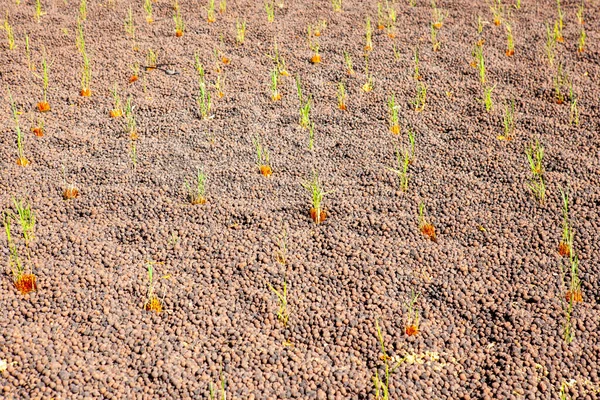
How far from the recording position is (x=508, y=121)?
358cm

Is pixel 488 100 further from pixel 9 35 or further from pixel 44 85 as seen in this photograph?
pixel 9 35

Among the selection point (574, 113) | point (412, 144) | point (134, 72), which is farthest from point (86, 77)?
point (574, 113)

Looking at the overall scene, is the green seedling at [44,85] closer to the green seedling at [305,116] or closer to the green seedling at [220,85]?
the green seedling at [220,85]

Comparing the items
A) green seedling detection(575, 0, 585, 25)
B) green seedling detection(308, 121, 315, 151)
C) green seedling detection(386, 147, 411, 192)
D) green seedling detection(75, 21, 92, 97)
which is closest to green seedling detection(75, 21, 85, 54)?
green seedling detection(75, 21, 92, 97)

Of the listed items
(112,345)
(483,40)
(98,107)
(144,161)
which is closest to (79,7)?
(98,107)

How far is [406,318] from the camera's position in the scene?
7.84 feet

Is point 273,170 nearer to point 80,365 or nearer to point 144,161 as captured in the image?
point 144,161

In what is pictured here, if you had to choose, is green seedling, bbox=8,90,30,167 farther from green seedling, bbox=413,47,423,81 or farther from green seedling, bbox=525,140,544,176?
green seedling, bbox=525,140,544,176

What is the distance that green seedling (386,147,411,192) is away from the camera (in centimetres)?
310

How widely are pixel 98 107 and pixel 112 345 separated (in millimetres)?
1985

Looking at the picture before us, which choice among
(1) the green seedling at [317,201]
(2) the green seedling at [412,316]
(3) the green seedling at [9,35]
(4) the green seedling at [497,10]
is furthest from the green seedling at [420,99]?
(3) the green seedling at [9,35]

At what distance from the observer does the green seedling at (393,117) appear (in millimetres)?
3531

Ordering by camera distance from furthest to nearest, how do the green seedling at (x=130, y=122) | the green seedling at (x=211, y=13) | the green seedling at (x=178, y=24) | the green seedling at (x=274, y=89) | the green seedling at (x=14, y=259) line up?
the green seedling at (x=211, y=13), the green seedling at (x=178, y=24), the green seedling at (x=274, y=89), the green seedling at (x=130, y=122), the green seedling at (x=14, y=259)

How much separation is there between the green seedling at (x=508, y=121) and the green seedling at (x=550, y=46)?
743 mm
